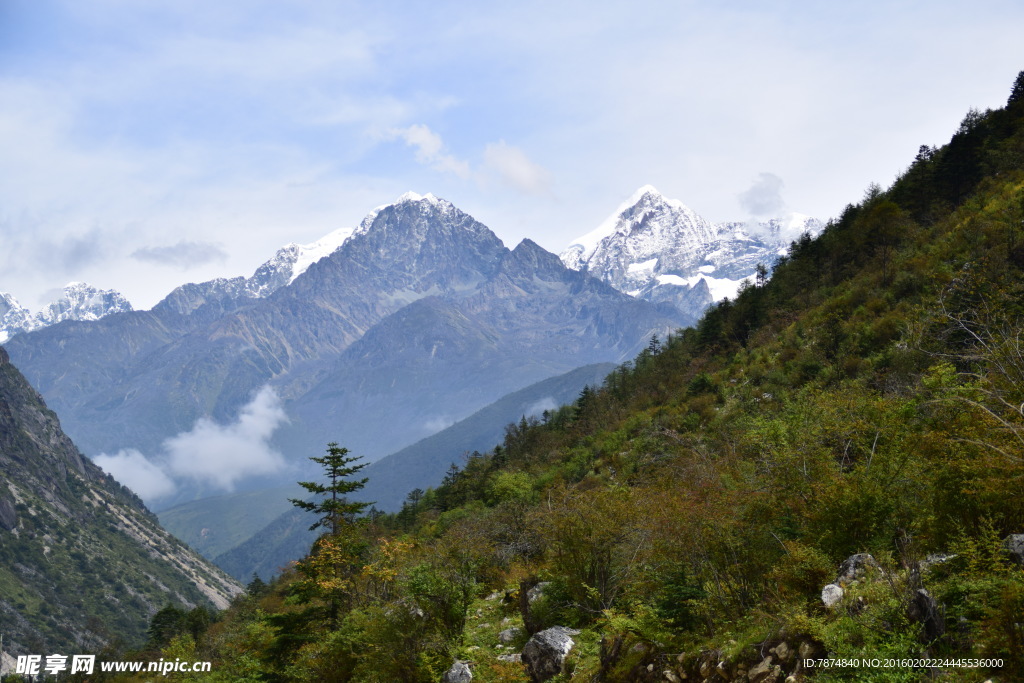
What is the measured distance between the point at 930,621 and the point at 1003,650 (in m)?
1.13

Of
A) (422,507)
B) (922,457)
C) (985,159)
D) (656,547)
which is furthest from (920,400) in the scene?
(422,507)

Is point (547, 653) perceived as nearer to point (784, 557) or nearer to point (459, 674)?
point (459, 674)

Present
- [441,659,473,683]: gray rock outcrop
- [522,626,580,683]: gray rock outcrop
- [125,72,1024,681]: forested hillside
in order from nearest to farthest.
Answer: [125,72,1024,681]: forested hillside
[522,626,580,683]: gray rock outcrop
[441,659,473,683]: gray rock outcrop

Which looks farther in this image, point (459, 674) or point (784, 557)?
point (459, 674)

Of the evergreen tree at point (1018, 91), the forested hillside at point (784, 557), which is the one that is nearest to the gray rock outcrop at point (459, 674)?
the forested hillside at point (784, 557)

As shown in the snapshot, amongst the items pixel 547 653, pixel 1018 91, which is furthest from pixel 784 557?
pixel 1018 91

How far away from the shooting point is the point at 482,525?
97.4 ft

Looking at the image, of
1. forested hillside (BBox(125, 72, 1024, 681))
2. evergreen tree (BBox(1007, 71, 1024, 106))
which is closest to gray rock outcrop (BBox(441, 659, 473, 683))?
forested hillside (BBox(125, 72, 1024, 681))

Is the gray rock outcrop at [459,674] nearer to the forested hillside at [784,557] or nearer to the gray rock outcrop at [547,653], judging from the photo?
the forested hillside at [784,557]

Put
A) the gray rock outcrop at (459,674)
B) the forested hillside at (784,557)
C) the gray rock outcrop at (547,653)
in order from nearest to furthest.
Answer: the forested hillside at (784,557) < the gray rock outcrop at (547,653) < the gray rock outcrop at (459,674)

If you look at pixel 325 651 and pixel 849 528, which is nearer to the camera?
pixel 849 528

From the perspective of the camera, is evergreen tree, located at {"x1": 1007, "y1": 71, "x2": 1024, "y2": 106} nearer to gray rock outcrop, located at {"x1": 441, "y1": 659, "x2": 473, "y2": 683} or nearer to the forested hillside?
the forested hillside

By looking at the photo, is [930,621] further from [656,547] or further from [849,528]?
[656,547]

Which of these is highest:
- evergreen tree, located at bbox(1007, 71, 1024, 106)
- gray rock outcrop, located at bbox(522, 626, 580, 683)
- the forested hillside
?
evergreen tree, located at bbox(1007, 71, 1024, 106)
